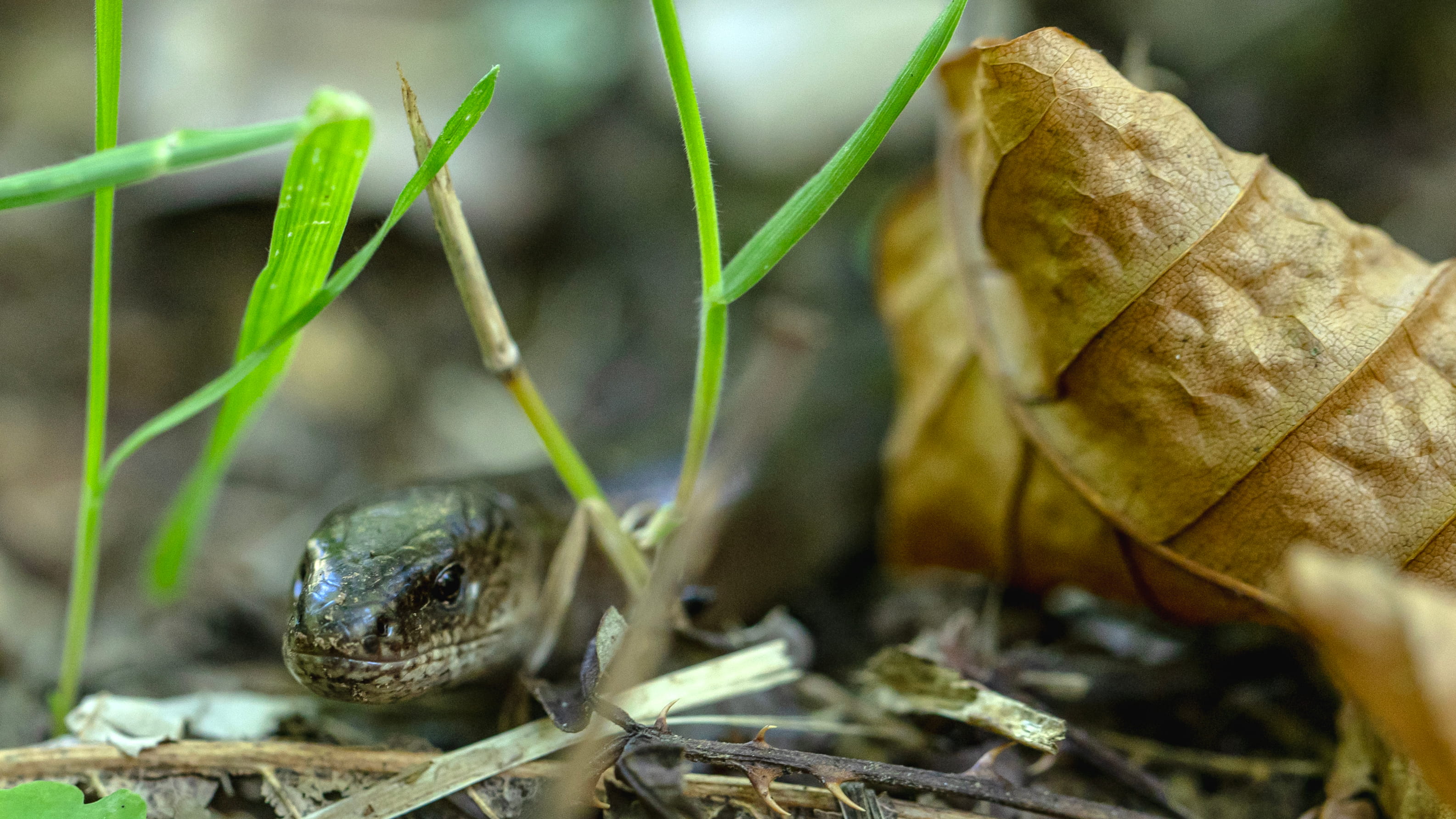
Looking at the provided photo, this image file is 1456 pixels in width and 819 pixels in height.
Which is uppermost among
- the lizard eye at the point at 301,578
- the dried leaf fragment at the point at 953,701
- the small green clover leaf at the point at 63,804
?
the lizard eye at the point at 301,578

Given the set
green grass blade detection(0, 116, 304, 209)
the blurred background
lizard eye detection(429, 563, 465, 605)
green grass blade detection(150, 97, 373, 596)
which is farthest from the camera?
the blurred background

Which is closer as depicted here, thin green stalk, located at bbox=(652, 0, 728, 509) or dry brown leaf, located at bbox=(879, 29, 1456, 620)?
thin green stalk, located at bbox=(652, 0, 728, 509)

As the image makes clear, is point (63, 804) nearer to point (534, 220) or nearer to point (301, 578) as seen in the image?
point (301, 578)

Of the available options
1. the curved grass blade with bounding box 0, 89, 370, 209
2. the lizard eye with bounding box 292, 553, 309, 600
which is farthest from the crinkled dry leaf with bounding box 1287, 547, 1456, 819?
the lizard eye with bounding box 292, 553, 309, 600

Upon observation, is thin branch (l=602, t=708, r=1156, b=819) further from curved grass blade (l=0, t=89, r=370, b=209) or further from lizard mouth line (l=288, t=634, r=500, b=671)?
curved grass blade (l=0, t=89, r=370, b=209)

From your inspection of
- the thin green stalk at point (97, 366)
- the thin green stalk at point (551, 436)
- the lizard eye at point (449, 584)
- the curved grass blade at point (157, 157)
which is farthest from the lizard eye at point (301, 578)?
the curved grass blade at point (157, 157)

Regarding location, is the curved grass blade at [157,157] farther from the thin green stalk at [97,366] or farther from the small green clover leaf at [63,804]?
the small green clover leaf at [63,804]
